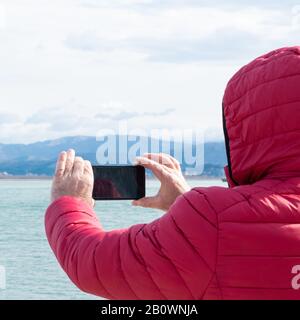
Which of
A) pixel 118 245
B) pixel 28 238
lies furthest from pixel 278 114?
pixel 28 238

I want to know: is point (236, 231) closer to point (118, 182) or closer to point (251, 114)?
point (251, 114)

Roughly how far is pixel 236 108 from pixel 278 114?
11 cm

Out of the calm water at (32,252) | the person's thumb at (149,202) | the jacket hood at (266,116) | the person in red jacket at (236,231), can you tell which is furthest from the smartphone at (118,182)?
the calm water at (32,252)

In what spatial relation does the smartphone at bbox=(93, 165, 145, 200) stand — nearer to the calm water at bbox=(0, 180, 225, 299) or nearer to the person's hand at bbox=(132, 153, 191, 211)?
the person's hand at bbox=(132, 153, 191, 211)

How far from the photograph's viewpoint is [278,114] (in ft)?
6.40

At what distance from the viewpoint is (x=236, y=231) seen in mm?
1905

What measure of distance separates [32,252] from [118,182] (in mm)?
22518

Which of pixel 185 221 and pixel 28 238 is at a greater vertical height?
pixel 185 221

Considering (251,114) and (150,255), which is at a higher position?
(251,114)

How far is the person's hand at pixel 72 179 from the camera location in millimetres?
2168

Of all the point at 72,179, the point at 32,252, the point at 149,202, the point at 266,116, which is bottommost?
the point at 32,252

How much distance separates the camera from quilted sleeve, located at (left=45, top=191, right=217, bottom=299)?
1918mm

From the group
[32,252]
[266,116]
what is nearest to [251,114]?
[266,116]
